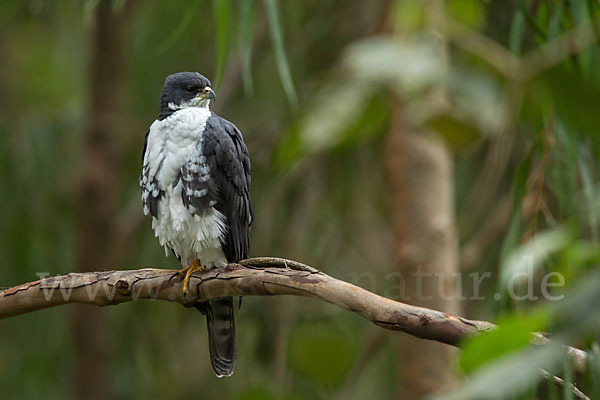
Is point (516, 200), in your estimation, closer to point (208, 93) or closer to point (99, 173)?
point (208, 93)

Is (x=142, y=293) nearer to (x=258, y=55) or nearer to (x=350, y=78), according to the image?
(x=350, y=78)

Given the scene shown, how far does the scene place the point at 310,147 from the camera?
3.73ft

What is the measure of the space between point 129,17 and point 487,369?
16.4 feet

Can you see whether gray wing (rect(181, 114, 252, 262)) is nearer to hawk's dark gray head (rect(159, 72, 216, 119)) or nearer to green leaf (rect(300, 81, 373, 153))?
hawk's dark gray head (rect(159, 72, 216, 119))

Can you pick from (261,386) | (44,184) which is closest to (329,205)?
(261,386)

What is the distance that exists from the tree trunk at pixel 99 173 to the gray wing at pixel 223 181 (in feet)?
7.30

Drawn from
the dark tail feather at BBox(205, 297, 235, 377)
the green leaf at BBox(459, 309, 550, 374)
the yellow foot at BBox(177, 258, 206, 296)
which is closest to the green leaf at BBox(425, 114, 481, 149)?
the green leaf at BBox(459, 309, 550, 374)

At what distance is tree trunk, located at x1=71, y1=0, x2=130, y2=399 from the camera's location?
17.1 feet

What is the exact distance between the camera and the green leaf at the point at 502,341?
31.5 inches

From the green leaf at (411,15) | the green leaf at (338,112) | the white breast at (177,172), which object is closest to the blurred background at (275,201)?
the white breast at (177,172)

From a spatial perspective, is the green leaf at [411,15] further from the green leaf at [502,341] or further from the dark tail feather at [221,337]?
the dark tail feather at [221,337]

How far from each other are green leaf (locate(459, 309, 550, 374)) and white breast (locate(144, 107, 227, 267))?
226cm

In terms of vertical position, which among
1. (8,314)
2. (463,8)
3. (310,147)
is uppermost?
(463,8)

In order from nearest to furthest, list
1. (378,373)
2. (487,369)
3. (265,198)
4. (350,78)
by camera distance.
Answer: (487,369), (350,78), (265,198), (378,373)
